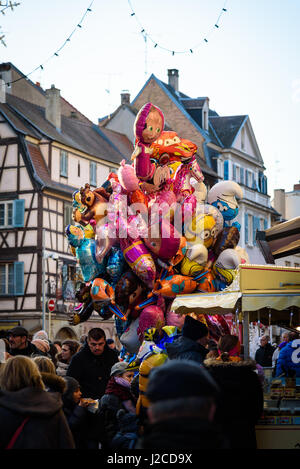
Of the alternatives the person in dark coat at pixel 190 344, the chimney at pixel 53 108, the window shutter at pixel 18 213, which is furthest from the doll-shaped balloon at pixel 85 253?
the chimney at pixel 53 108

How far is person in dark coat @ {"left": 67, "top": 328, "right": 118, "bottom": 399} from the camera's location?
10.4 metres

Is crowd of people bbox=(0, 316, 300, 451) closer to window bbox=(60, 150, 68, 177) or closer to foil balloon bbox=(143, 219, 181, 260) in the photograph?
foil balloon bbox=(143, 219, 181, 260)

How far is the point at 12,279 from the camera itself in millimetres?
37750

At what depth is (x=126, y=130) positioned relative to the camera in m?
50.4

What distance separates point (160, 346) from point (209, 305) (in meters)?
1.07

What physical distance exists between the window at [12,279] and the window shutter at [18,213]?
1.72 m

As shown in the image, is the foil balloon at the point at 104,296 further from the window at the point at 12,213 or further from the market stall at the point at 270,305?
the window at the point at 12,213

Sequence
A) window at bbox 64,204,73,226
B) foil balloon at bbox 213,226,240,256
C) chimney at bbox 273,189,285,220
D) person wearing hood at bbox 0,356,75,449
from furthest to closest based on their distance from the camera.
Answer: chimney at bbox 273,189,285,220
window at bbox 64,204,73,226
foil balloon at bbox 213,226,240,256
person wearing hood at bbox 0,356,75,449

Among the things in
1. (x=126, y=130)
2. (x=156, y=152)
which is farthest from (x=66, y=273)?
(x=156, y=152)

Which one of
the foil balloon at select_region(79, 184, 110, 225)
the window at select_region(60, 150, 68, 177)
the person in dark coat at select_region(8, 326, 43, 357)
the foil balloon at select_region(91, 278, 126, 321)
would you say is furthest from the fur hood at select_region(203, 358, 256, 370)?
the window at select_region(60, 150, 68, 177)

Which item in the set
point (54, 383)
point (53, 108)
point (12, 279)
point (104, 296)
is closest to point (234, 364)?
point (54, 383)

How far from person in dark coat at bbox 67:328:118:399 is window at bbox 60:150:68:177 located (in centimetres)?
2970

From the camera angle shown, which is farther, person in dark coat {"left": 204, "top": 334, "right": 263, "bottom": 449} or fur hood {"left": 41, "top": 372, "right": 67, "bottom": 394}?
fur hood {"left": 41, "top": 372, "right": 67, "bottom": 394}
